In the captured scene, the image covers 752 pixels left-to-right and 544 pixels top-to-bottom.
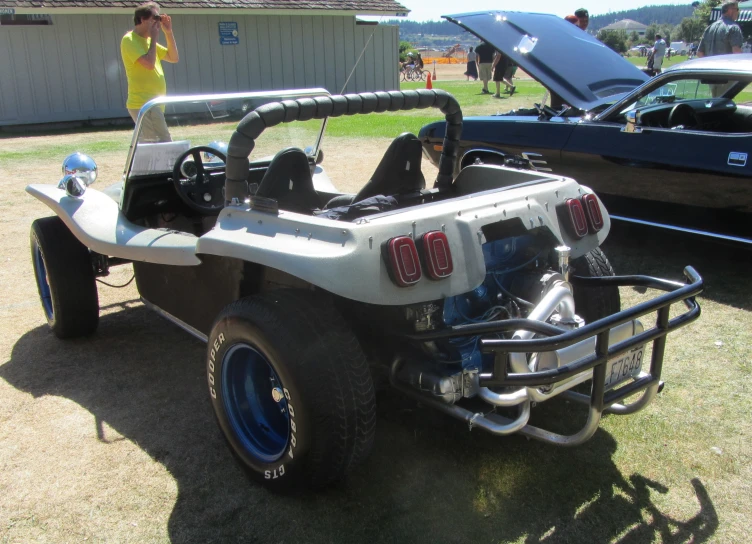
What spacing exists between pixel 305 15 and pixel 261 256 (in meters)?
16.9

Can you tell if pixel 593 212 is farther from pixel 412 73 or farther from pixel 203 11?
pixel 412 73

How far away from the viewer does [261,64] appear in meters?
17.8

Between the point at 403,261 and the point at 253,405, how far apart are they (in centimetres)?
100

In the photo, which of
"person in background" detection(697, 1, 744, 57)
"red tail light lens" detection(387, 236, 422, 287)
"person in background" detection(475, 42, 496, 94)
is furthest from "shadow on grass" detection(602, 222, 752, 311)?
"person in background" detection(475, 42, 496, 94)

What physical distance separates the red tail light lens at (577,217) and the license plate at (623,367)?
2.19ft

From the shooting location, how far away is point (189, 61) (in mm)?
16812

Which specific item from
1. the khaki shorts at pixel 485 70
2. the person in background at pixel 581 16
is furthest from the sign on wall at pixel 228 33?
the person in background at pixel 581 16

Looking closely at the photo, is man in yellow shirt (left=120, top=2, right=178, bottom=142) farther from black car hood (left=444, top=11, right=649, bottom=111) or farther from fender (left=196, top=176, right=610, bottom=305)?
fender (left=196, top=176, right=610, bottom=305)

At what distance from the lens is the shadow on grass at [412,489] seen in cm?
252

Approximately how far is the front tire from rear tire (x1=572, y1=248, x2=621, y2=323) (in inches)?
52.5

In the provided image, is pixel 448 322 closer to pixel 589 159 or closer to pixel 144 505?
pixel 144 505

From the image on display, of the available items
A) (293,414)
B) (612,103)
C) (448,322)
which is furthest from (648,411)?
(612,103)

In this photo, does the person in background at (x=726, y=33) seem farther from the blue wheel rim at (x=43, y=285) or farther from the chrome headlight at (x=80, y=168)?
the blue wheel rim at (x=43, y=285)

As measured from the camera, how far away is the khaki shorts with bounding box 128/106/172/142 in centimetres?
378
